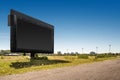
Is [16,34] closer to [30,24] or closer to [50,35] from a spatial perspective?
[30,24]

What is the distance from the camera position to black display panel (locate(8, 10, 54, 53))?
27.8 metres

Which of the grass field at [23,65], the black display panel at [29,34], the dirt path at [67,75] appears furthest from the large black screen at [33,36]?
the dirt path at [67,75]

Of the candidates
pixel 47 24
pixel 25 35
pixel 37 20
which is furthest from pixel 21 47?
pixel 47 24

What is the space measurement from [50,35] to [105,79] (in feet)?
102

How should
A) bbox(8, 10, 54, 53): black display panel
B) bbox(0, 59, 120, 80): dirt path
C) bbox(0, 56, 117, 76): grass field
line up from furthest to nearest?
bbox(8, 10, 54, 53): black display panel < bbox(0, 56, 117, 76): grass field < bbox(0, 59, 120, 80): dirt path

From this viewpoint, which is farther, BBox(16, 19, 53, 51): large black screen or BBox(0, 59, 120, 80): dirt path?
BBox(16, 19, 53, 51): large black screen

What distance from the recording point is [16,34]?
28062mm

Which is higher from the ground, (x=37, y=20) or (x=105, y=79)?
(x=37, y=20)

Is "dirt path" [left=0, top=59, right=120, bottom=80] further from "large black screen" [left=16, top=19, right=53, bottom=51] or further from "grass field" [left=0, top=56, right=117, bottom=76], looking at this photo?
"large black screen" [left=16, top=19, right=53, bottom=51]

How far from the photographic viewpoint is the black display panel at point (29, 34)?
91.2 feet

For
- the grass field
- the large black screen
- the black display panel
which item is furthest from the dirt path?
the large black screen

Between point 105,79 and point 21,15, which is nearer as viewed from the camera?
point 105,79

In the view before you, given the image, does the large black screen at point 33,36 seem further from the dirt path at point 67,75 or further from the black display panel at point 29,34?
the dirt path at point 67,75

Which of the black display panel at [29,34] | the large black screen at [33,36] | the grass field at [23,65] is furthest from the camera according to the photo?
the large black screen at [33,36]
